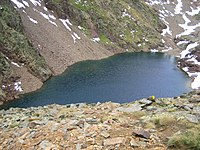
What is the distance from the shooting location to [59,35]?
127562mm

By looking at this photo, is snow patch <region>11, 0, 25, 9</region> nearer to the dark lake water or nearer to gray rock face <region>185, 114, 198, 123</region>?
the dark lake water

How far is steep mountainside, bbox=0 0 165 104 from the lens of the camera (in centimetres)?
9394

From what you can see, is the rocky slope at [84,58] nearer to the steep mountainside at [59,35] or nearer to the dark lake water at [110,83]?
the steep mountainside at [59,35]

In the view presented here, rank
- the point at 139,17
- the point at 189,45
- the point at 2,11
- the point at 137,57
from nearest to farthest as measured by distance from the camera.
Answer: the point at 2,11 < the point at 137,57 < the point at 189,45 < the point at 139,17

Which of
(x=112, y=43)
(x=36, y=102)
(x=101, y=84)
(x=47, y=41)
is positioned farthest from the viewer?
(x=112, y=43)

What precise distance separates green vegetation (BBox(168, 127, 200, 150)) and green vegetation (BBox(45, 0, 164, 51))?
441 ft

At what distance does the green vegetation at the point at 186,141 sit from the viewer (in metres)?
14.8

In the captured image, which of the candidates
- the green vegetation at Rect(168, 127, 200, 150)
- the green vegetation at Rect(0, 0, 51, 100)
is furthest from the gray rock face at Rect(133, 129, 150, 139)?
the green vegetation at Rect(0, 0, 51, 100)

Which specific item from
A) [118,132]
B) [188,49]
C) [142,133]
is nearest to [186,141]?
[142,133]

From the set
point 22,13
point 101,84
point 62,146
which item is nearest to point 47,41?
point 22,13

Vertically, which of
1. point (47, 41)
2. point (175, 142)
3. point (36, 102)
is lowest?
point (36, 102)

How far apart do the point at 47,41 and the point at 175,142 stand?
106 meters

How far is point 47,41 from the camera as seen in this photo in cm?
11750

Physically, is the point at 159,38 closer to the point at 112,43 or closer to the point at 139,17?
the point at 139,17
